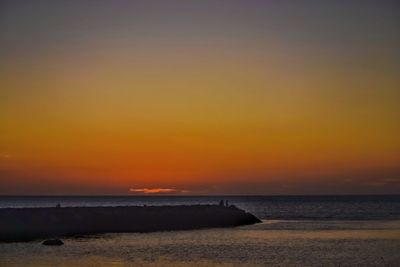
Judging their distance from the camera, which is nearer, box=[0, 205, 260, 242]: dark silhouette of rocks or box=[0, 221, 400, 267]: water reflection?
box=[0, 221, 400, 267]: water reflection

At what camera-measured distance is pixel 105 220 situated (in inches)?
2675

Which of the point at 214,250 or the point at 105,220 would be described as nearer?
the point at 214,250

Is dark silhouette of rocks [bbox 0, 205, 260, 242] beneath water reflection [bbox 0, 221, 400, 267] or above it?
above

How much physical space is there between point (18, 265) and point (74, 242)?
51.7 feet

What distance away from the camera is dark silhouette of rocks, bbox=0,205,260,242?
5881 cm

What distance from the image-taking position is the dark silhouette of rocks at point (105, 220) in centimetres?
5881

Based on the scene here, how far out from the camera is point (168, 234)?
207 feet

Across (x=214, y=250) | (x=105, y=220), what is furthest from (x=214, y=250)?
(x=105, y=220)

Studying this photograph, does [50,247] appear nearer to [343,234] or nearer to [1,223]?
[1,223]

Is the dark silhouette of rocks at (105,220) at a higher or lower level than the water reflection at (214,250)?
higher

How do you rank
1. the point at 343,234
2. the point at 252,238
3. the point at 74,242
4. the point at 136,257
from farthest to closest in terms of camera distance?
1. the point at 343,234
2. the point at 252,238
3. the point at 74,242
4. the point at 136,257

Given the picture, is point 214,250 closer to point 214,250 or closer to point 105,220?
point 214,250

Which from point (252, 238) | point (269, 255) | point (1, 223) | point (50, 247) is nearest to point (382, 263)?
point (269, 255)

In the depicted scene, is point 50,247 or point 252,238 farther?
point 252,238
